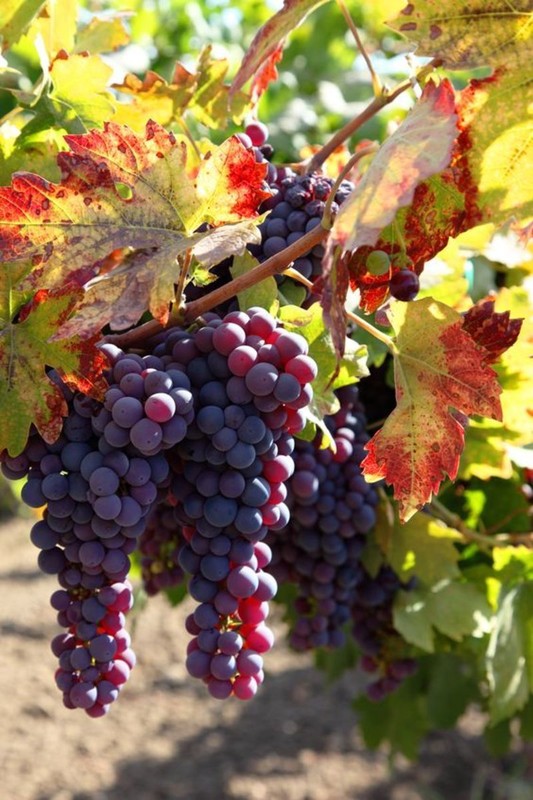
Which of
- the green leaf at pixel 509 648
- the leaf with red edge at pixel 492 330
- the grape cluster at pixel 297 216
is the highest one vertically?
the grape cluster at pixel 297 216

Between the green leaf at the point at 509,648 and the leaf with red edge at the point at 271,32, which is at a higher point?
the leaf with red edge at the point at 271,32

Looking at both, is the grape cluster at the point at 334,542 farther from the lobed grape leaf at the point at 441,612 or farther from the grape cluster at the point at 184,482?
the grape cluster at the point at 184,482

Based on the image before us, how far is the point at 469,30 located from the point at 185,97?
1.24 ft

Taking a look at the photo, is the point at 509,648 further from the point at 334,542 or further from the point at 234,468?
the point at 234,468

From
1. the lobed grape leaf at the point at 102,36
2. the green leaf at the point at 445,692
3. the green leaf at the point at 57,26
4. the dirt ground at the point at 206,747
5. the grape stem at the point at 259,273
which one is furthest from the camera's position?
the dirt ground at the point at 206,747

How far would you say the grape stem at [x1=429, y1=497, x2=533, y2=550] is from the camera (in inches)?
43.1

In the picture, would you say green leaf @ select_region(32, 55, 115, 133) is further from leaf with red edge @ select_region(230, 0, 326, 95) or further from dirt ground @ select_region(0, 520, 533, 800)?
dirt ground @ select_region(0, 520, 533, 800)

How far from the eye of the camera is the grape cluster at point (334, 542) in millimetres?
928

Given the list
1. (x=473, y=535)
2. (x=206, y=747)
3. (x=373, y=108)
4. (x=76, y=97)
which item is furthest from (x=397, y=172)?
(x=206, y=747)

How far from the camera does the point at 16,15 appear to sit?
82 cm

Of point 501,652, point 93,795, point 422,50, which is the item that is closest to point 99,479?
point 422,50

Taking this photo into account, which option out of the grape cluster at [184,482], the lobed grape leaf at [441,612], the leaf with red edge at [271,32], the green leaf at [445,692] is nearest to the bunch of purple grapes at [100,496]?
the grape cluster at [184,482]

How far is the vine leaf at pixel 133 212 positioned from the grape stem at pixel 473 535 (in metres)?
0.55

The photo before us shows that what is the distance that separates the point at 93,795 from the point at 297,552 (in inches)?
99.7
